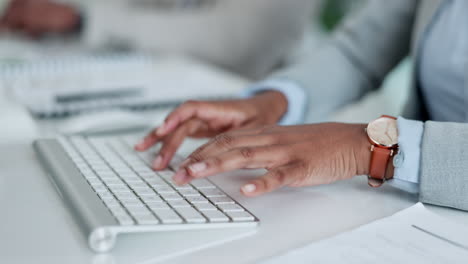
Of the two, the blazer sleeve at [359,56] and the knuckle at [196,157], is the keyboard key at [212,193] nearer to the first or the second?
the knuckle at [196,157]

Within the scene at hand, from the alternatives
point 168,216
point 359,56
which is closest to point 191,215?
point 168,216

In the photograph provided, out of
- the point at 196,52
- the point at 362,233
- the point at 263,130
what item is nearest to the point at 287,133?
the point at 263,130

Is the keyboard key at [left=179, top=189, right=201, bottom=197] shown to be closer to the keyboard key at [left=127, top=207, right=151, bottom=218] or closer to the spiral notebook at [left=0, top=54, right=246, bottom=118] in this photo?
the keyboard key at [left=127, top=207, right=151, bottom=218]

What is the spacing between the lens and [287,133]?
1.87ft

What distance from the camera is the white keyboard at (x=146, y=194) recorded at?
45 centimetres

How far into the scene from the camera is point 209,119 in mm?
714

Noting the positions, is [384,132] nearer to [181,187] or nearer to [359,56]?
[181,187]

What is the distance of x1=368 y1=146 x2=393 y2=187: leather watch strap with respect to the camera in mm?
545

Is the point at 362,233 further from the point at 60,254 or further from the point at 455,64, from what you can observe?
the point at 455,64

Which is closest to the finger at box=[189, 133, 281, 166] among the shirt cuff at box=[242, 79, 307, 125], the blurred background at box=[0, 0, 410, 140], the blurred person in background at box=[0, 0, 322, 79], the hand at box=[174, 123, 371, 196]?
the hand at box=[174, 123, 371, 196]

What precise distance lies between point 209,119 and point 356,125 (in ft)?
0.70

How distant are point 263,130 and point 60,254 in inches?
10.4

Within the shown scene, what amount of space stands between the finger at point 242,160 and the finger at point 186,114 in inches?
6.8

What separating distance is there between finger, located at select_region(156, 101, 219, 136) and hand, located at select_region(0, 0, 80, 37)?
1.24 meters
